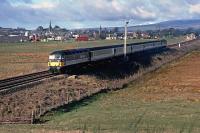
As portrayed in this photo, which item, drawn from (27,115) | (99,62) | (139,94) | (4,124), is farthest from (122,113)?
(99,62)

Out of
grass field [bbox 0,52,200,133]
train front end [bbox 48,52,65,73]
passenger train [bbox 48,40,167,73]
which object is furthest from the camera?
passenger train [bbox 48,40,167,73]

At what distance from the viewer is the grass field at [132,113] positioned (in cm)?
2142

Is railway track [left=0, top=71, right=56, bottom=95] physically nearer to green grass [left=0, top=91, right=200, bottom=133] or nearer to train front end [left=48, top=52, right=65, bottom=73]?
train front end [left=48, top=52, right=65, bottom=73]

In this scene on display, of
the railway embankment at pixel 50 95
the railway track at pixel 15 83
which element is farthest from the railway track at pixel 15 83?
the railway embankment at pixel 50 95

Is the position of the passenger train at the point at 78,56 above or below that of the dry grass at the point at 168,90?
above

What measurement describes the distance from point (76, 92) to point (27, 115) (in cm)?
1264

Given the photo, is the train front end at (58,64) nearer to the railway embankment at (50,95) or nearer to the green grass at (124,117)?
the railway embankment at (50,95)

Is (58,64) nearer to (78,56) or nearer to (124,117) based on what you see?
(78,56)

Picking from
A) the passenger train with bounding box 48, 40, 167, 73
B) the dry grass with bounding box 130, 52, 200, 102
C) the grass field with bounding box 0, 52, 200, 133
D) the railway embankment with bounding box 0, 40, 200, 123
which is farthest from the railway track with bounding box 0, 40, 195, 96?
the dry grass with bounding box 130, 52, 200, 102

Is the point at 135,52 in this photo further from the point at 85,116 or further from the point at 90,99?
the point at 85,116

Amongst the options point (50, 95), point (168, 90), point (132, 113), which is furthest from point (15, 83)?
point (132, 113)

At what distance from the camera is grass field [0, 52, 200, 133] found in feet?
70.3

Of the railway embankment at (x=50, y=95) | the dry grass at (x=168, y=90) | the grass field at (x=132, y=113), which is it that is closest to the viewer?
the grass field at (x=132, y=113)

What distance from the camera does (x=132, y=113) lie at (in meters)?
27.4
